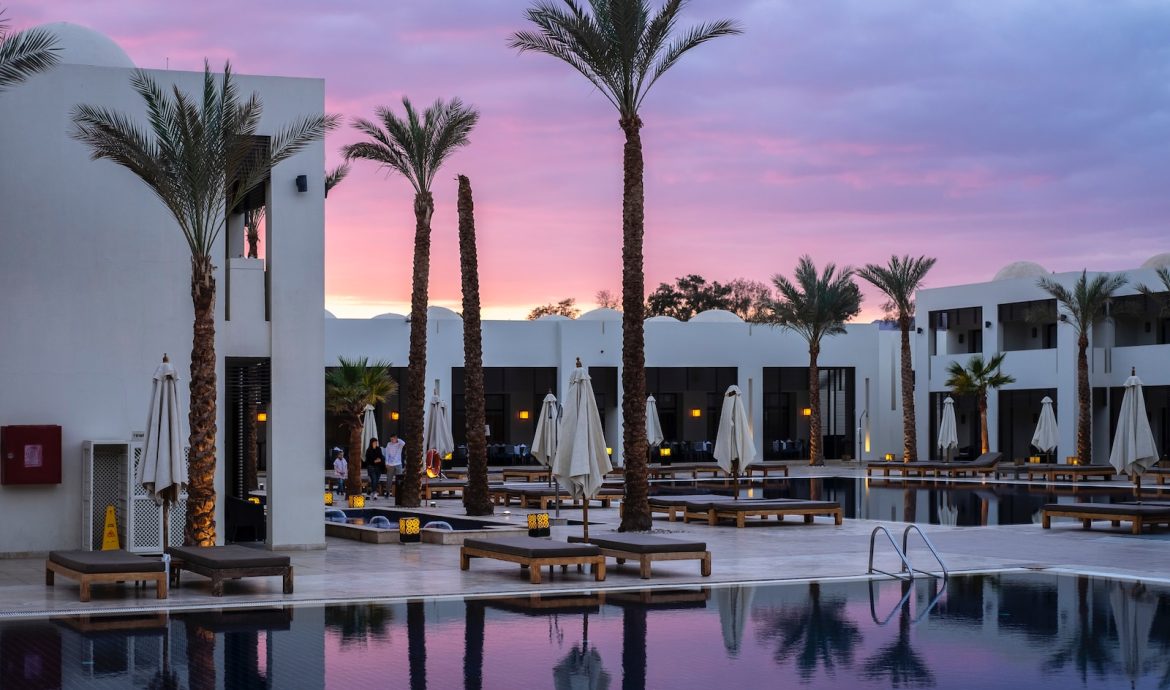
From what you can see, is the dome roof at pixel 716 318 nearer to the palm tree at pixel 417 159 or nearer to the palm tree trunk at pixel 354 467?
the palm tree trunk at pixel 354 467

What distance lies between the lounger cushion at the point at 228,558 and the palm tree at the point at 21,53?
6964 millimetres

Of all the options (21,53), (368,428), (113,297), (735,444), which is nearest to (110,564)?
(113,297)

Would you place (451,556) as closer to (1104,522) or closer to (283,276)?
(283,276)

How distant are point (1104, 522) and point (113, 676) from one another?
20.1 m

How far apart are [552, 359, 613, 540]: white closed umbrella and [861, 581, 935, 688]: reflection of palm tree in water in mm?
6829

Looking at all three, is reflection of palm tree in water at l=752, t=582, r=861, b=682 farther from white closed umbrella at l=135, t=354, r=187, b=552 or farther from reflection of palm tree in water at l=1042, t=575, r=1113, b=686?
white closed umbrella at l=135, t=354, r=187, b=552

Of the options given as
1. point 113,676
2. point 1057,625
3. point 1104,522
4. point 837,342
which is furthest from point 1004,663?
point 837,342

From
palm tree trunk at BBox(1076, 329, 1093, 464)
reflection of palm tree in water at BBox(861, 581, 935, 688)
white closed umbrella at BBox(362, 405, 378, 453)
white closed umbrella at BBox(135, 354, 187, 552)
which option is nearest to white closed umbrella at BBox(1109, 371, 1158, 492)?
reflection of palm tree in water at BBox(861, 581, 935, 688)

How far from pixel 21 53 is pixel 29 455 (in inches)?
207

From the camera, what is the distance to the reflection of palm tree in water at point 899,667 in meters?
Result: 10.2

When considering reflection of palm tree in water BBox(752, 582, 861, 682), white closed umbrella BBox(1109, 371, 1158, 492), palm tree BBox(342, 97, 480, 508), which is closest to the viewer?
reflection of palm tree in water BBox(752, 582, 861, 682)

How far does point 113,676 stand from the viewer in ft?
33.8

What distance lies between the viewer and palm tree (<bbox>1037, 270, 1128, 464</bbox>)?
44969 millimetres

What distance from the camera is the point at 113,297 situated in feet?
62.8
